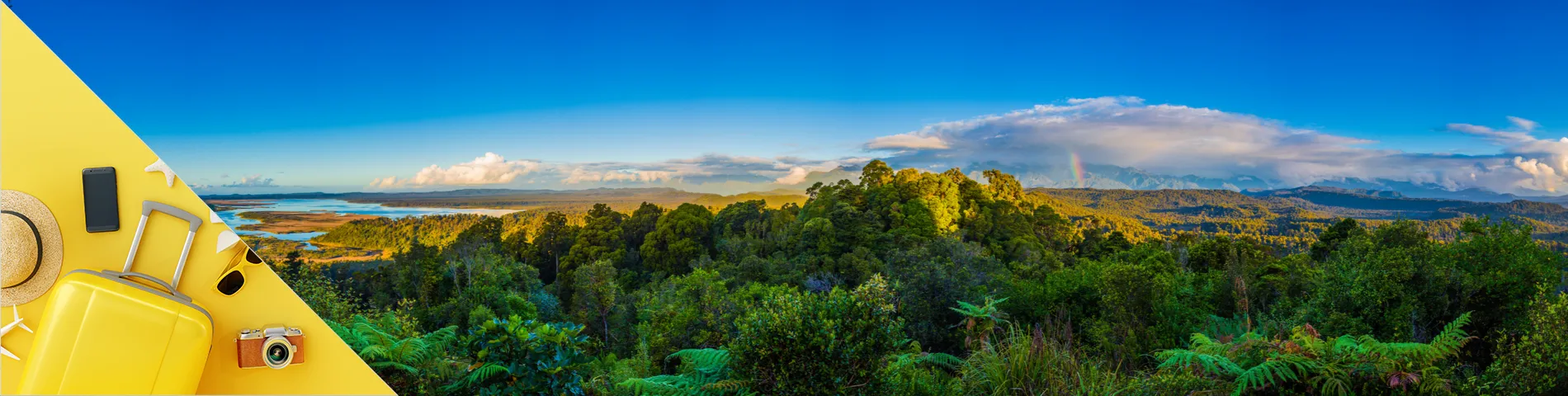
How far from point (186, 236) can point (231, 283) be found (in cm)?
13

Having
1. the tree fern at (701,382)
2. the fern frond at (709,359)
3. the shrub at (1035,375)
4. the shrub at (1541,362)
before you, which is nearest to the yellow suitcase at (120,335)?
the tree fern at (701,382)

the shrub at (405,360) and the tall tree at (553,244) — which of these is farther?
the tall tree at (553,244)

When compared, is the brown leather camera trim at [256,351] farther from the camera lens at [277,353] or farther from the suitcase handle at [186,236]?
the suitcase handle at [186,236]

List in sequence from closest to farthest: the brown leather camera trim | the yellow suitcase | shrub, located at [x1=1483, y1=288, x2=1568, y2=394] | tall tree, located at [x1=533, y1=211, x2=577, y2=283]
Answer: the yellow suitcase → the brown leather camera trim → shrub, located at [x1=1483, y1=288, x2=1568, y2=394] → tall tree, located at [x1=533, y1=211, x2=577, y2=283]

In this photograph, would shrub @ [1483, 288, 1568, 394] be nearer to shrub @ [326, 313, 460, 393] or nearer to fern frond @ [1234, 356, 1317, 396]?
fern frond @ [1234, 356, 1317, 396]

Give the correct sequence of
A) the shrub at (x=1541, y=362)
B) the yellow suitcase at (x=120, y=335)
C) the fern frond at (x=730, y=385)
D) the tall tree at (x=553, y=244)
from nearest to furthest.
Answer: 1. the yellow suitcase at (x=120, y=335)
2. the shrub at (x=1541, y=362)
3. the fern frond at (x=730, y=385)
4. the tall tree at (x=553, y=244)

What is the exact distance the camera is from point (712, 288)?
2011 centimetres

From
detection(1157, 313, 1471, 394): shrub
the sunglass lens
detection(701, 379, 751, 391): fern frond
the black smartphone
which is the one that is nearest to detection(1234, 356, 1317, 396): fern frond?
detection(1157, 313, 1471, 394): shrub

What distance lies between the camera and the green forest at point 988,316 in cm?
384

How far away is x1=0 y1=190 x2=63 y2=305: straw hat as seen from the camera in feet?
4.05

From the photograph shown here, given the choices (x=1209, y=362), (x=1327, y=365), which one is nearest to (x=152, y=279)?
(x=1209, y=362)

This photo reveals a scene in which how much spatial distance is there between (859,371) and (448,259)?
28.4m

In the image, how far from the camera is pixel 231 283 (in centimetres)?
139

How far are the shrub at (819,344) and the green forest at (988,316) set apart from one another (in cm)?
1
